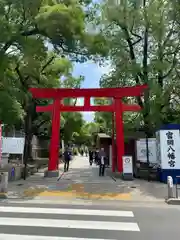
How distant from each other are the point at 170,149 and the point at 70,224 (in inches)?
389

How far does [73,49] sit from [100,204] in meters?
9.39

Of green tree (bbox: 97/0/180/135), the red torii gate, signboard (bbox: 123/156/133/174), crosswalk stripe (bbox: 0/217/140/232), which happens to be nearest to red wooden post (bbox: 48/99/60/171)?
the red torii gate

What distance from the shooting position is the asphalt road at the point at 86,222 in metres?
6.60

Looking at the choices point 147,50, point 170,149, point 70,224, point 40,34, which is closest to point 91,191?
point 170,149

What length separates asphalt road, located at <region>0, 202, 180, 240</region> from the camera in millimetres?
6598

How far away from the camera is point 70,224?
7.56 meters

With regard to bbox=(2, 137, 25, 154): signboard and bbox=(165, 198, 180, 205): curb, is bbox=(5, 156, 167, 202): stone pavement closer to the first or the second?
bbox=(165, 198, 180, 205): curb

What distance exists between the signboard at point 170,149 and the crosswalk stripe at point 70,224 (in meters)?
8.81

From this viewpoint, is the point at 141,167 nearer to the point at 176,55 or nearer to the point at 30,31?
the point at 176,55

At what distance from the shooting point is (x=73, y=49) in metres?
17.0

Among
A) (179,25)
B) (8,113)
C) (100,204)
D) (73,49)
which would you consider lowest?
(100,204)

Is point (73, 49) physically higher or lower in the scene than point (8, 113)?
higher

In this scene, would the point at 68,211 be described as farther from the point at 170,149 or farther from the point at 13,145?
the point at 13,145

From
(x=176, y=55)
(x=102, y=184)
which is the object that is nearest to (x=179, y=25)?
(x=176, y=55)
